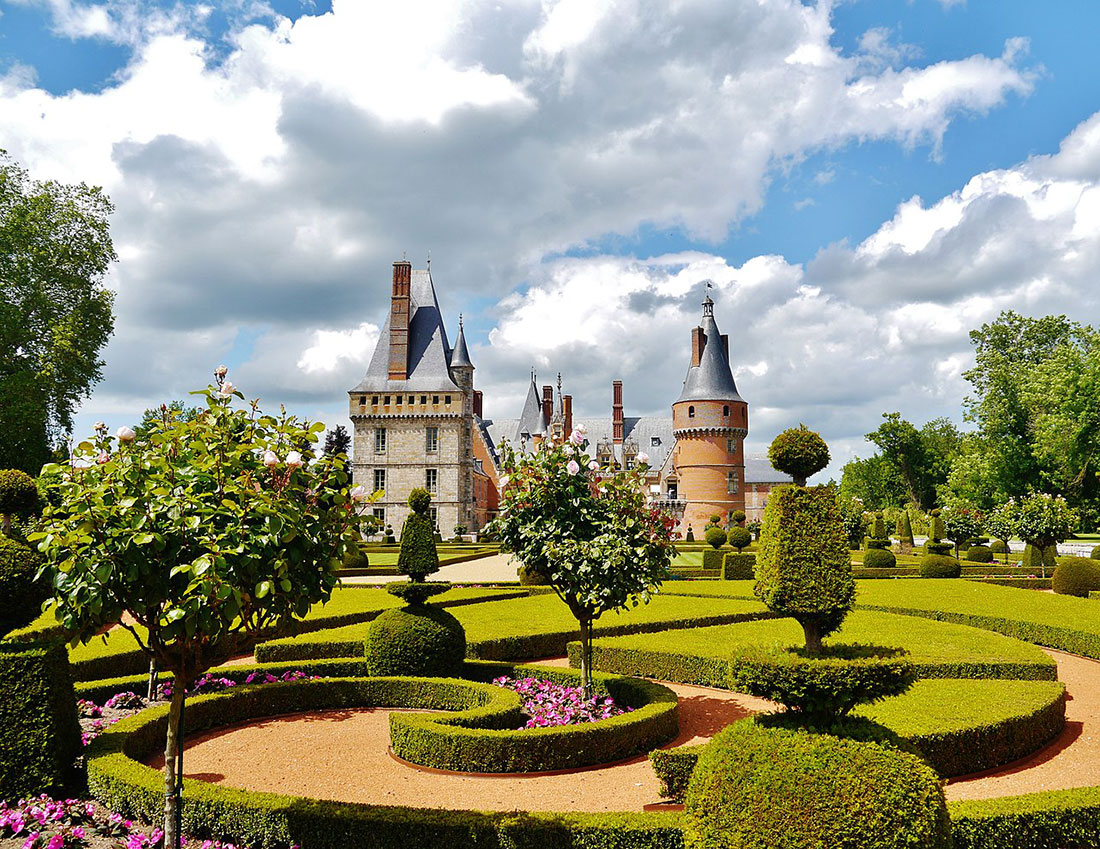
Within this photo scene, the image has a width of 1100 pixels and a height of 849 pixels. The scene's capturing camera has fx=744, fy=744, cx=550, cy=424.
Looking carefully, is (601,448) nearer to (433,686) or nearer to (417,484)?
(417,484)

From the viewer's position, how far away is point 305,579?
4809mm

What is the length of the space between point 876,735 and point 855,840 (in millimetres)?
568

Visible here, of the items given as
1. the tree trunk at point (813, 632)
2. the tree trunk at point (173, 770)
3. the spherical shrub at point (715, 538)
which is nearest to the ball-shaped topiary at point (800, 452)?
the tree trunk at point (813, 632)

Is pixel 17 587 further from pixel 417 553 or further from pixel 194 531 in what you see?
pixel 417 553

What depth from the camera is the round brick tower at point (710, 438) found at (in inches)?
2046

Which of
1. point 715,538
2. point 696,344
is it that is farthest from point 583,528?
point 696,344

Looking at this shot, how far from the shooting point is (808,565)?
478 centimetres

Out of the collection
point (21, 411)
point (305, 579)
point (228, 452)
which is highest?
point (21, 411)

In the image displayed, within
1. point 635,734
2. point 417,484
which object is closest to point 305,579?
point 635,734

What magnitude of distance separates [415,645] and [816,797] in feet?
22.5

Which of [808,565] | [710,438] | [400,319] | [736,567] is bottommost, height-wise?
[736,567]

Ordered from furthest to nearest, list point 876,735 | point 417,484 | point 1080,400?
point 417,484
point 1080,400
point 876,735

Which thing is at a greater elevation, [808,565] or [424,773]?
[808,565]

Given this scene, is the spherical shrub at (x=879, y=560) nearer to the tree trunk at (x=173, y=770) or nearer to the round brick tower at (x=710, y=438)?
the round brick tower at (x=710, y=438)
